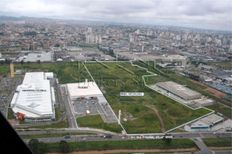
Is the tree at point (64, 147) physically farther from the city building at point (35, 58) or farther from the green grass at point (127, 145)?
the city building at point (35, 58)

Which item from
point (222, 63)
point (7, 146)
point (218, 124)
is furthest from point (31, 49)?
point (7, 146)

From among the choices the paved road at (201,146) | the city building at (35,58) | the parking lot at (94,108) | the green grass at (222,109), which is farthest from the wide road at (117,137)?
the city building at (35,58)

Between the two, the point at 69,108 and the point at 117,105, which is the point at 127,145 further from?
the point at 69,108

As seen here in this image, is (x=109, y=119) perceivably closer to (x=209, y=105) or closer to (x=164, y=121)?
(x=164, y=121)

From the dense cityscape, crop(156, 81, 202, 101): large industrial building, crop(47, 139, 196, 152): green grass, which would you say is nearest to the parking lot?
the dense cityscape

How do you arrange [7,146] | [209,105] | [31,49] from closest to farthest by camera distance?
1. [7,146]
2. [209,105]
3. [31,49]

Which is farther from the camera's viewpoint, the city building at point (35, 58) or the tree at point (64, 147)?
the city building at point (35, 58)

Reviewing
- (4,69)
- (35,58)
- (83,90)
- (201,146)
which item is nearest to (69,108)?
(83,90)

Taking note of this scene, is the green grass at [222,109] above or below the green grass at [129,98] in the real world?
below
